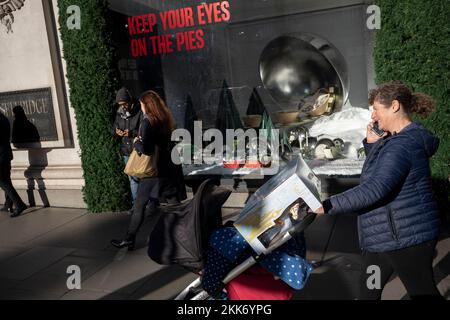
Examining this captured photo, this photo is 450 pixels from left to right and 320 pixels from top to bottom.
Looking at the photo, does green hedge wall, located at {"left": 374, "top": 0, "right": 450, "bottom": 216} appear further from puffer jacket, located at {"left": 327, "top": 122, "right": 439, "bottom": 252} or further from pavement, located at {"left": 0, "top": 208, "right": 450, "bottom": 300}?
puffer jacket, located at {"left": 327, "top": 122, "right": 439, "bottom": 252}

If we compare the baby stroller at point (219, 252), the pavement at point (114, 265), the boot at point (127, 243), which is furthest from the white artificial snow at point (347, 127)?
the baby stroller at point (219, 252)

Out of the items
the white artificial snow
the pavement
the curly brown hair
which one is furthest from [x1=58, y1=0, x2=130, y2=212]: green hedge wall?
the curly brown hair

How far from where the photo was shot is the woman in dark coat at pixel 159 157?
4691 mm

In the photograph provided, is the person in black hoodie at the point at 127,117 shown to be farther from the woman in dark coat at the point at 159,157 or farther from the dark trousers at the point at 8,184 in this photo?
the dark trousers at the point at 8,184

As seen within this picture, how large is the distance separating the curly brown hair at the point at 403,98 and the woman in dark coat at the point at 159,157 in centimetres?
256

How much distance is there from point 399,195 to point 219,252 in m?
1.11

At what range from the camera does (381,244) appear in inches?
103

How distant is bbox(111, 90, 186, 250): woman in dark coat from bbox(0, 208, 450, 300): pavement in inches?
17.7

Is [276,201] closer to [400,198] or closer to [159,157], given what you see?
[400,198]

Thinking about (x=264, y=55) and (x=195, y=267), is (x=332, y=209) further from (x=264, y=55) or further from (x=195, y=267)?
(x=264, y=55)

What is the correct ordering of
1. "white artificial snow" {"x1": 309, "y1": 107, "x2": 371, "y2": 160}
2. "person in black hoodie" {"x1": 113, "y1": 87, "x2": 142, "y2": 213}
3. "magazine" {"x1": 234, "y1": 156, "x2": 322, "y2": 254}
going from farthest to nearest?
"white artificial snow" {"x1": 309, "y1": 107, "x2": 371, "y2": 160}, "person in black hoodie" {"x1": 113, "y1": 87, "x2": 142, "y2": 213}, "magazine" {"x1": 234, "y1": 156, "x2": 322, "y2": 254}

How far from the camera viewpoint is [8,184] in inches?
273

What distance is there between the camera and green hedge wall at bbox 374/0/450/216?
4656 millimetres

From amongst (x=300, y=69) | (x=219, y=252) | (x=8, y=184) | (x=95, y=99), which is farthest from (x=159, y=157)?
(x=300, y=69)
